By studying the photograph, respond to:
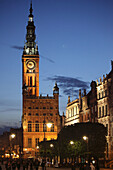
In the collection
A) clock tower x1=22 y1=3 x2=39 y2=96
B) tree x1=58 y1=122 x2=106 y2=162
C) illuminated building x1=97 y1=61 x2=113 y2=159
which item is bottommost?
tree x1=58 y1=122 x2=106 y2=162

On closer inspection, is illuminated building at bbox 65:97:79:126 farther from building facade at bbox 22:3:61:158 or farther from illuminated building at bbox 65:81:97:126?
building facade at bbox 22:3:61:158

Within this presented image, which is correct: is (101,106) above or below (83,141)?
above

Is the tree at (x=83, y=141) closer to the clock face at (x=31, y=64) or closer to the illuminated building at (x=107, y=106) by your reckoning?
the illuminated building at (x=107, y=106)

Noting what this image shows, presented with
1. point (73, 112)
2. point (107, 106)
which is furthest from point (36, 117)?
point (107, 106)

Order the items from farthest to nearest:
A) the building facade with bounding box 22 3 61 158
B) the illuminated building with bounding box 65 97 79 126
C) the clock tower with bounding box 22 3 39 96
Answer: the clock tower with bounding box 22 3 39 96 → the building facade with bounding box 22 3 61 158 → the illuminated building with bounding box 65 97 79 126

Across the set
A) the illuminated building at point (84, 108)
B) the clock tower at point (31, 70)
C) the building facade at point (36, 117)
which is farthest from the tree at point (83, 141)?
the clock tower at point (31, 70)

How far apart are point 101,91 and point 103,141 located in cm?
2344

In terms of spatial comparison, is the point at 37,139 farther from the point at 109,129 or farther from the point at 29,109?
the point at 109,129

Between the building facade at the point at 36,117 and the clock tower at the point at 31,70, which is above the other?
the clock tower at the point at 31,70

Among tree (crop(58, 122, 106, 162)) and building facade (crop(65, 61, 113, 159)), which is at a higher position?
building facade (crop(65, 61, 113, 159))

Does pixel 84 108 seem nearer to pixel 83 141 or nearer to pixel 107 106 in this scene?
pixel 107 106

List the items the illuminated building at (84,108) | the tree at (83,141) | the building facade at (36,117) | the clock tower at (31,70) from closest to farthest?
the tree at (83,141) < the illuminated building at (84,108) < the building facade at (36,117) < the clock tower at (31,70)

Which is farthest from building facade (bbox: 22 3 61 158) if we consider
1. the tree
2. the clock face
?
the tree

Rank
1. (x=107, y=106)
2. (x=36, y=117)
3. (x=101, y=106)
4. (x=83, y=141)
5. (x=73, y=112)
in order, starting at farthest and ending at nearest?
1. (x=36, y=117)
2. (x=73, y=112)
3. (x=101, y=106)
4. (x=107, y=106)
5. (x=83, y=141)
